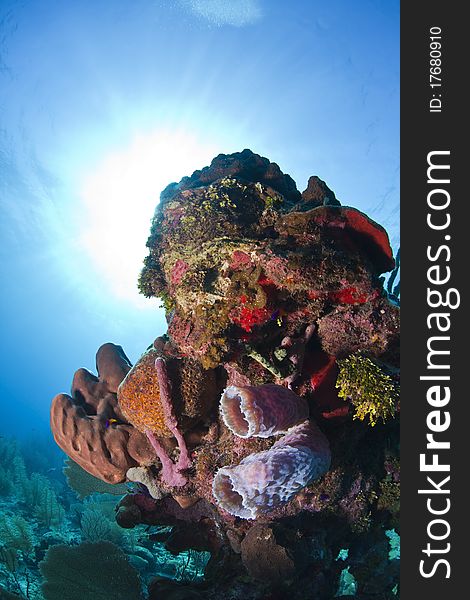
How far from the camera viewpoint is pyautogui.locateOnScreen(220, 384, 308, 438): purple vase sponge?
3252 mm

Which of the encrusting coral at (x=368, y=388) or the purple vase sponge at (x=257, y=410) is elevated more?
the encrusting coral at (x=368, y=388)

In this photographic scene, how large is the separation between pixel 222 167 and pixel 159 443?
4234 mm

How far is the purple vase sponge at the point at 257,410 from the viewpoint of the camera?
3252 millimetres

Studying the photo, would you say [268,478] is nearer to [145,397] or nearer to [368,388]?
[368,388]

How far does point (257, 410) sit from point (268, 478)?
0.57 m
